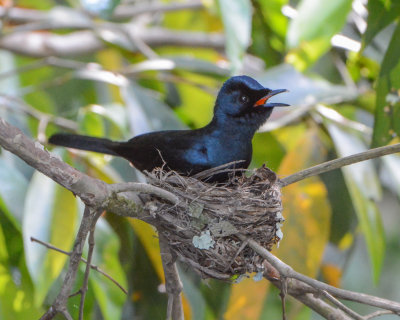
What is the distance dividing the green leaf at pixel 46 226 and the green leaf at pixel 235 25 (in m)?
1.22

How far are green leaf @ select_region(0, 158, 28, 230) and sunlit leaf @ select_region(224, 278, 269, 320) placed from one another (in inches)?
51.0

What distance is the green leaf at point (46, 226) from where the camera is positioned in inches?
127

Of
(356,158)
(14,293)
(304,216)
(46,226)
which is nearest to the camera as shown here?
(356,158)

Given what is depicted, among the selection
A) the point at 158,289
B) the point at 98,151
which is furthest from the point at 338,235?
the point at 98,151

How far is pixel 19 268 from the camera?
378cm

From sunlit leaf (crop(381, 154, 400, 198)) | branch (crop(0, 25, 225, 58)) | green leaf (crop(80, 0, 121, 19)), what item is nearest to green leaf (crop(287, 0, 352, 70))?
sunlit leaf (crop(381, 154, 400, 198))

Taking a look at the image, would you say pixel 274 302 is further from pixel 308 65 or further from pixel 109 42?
pixel 109 42

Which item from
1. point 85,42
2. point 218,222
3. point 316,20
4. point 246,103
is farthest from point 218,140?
point 85,42

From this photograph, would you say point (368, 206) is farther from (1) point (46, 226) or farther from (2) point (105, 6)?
(2) point (105, 6)

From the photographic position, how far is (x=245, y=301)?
4.06m

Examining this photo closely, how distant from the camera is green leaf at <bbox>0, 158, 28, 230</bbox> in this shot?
363 cm

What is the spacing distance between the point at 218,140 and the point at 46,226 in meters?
0.99

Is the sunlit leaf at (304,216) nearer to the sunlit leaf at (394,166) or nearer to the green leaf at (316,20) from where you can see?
the sunlit leaf at (394,166)

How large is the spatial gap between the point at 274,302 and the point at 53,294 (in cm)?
144
